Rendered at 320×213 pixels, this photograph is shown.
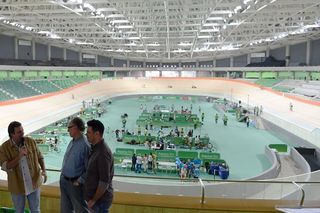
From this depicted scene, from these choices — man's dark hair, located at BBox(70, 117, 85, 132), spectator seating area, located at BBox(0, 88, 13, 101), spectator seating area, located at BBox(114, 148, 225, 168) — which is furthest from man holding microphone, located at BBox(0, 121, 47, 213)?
spectator seating area, located at BBox(0, 88, 13, 101)

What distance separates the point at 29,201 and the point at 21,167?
1.47 ft

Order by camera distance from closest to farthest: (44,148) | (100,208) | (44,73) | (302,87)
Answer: (100,208) < (44,148) < (302,87) < (44,73)

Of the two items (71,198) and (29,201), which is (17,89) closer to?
(29,201)

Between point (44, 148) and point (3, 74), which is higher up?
point (3, 74)

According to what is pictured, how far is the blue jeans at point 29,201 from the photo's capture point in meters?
3.62

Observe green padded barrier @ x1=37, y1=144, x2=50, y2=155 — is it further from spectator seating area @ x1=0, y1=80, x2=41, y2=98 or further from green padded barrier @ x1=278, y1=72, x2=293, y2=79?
green padded barrier @ x1=278, y1=72, x2=293, y2=79

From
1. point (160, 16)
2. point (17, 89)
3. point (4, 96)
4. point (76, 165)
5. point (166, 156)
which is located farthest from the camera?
point (17, 89)

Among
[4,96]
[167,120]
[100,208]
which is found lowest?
[167,120]

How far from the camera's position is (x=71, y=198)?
3.39 m

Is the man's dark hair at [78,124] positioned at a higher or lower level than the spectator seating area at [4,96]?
higher

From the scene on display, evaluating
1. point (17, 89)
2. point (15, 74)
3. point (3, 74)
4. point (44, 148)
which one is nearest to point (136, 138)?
point (44, 148)

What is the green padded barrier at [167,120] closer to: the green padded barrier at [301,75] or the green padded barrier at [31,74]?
the green padded barrier at [31,74]

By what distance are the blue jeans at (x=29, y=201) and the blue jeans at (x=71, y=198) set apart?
456 mm

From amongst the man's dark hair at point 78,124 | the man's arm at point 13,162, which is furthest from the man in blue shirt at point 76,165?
the man's arm at point 13,162
